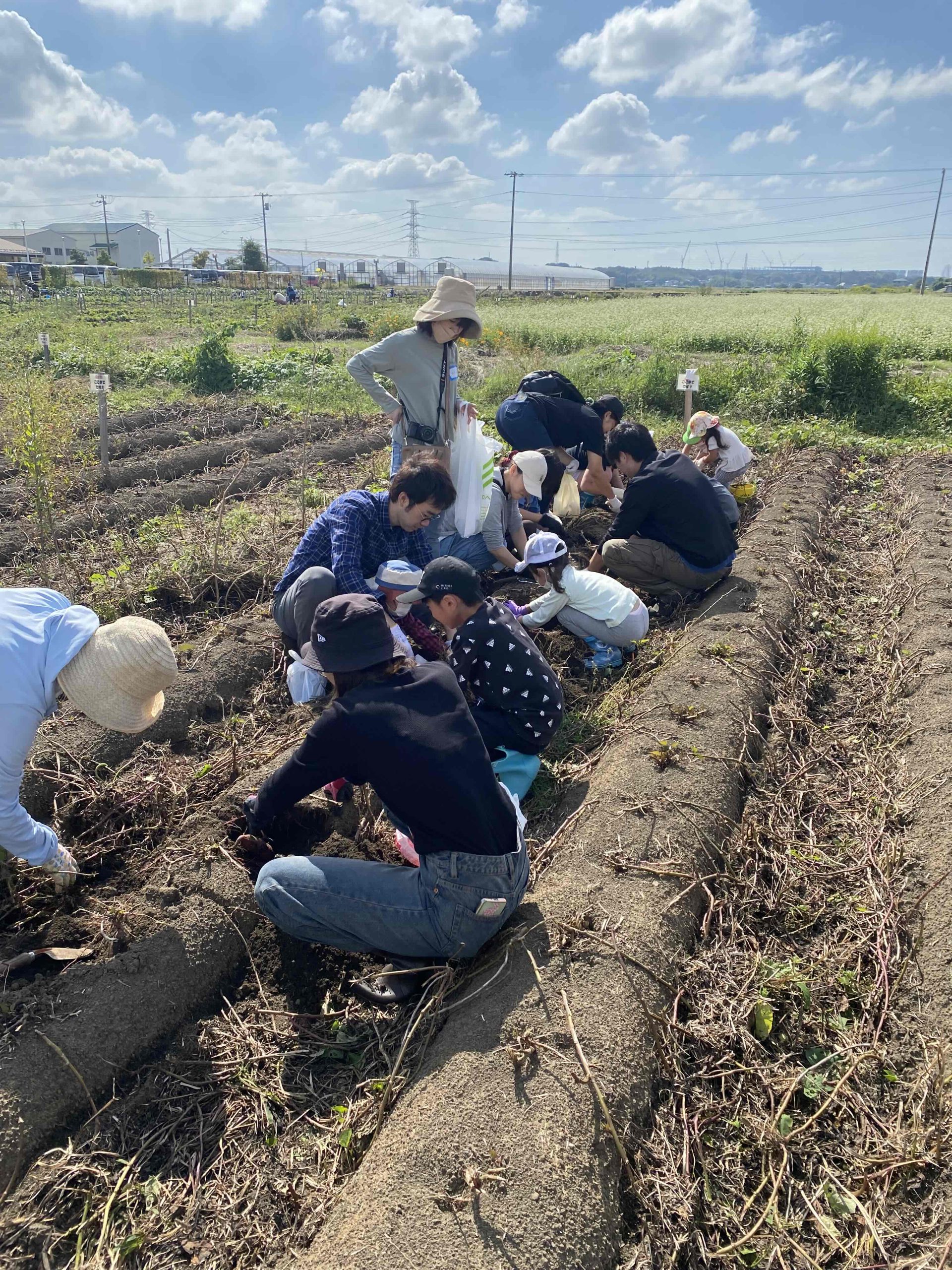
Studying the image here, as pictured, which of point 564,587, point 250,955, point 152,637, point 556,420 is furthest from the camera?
point 556,420

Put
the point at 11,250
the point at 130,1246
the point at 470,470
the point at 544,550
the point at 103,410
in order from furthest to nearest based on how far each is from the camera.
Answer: the point at 11,250, the point at 103,410, the point at 470,470, the point at 544,550, the point at 130,1246

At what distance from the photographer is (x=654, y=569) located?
17.2ft

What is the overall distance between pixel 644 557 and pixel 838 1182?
12.1 feet

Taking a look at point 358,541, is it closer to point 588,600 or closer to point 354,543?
point 354,543

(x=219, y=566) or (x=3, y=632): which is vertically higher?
(x=3, y=632)

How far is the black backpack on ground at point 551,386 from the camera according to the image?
21.1ft

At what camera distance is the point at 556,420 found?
6.16 meters

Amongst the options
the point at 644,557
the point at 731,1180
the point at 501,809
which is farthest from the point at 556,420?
the point at 731,1180

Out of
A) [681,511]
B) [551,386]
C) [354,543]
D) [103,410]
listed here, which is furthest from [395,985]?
[103,410]

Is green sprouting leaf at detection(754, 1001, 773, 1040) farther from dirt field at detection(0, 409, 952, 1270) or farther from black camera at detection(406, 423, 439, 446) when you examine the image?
black camera at detection(406, 423, 439, 446)

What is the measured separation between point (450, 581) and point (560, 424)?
3.55m

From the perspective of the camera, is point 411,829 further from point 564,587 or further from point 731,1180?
point 564,587

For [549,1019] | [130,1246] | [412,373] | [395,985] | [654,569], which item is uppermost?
[412,373]

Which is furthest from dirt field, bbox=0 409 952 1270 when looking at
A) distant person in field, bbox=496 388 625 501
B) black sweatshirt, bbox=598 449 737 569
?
distant person in field, bbox=496 388 625 501
